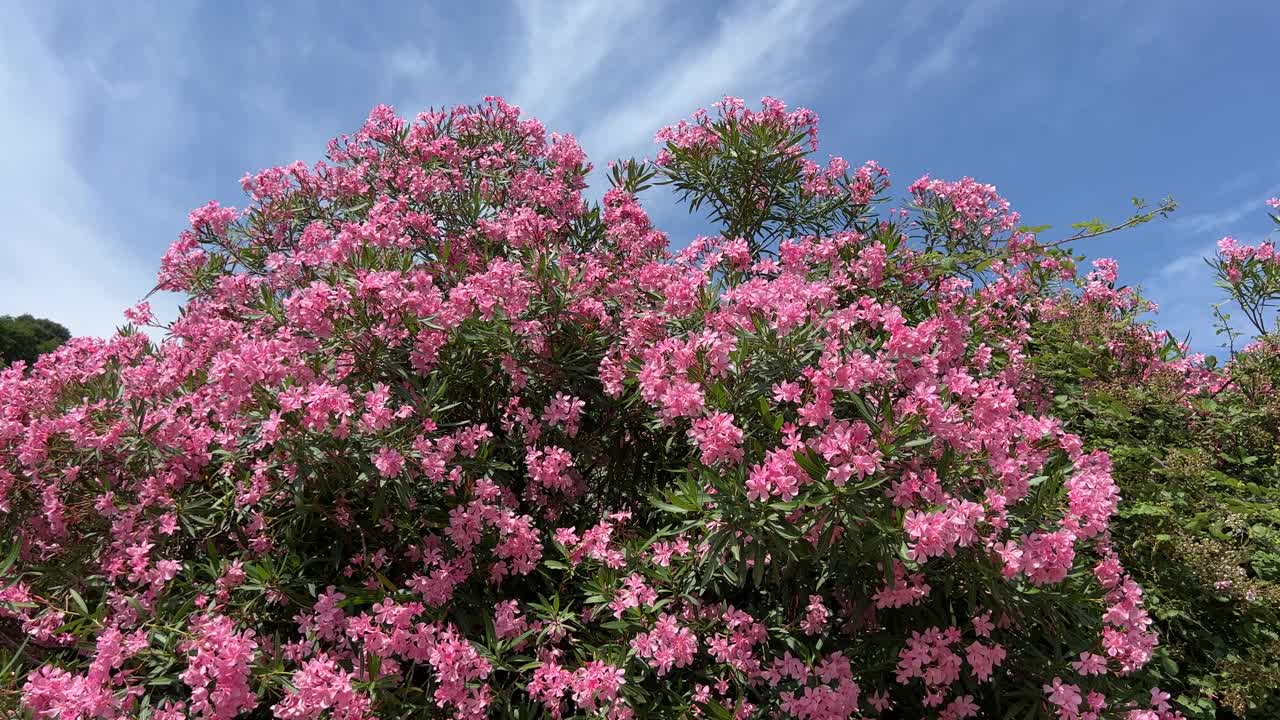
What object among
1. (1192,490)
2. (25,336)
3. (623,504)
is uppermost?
(25,336)

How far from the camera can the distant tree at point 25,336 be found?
26.6 m

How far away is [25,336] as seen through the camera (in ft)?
93.7

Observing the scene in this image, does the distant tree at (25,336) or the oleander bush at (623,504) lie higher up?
the distant tree at (25,336)

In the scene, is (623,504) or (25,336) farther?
(25,336)

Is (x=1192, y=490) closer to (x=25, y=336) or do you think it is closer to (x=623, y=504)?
(x=623, y=504)

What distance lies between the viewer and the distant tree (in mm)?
26578

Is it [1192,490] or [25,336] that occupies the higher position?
[25,336]

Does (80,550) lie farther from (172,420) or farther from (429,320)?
(429,320)

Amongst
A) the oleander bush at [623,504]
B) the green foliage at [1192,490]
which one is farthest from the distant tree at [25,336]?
the green foliage at [1192,490]

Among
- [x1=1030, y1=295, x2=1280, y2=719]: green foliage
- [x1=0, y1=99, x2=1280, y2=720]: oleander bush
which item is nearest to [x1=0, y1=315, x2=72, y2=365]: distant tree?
Answer: [x1=0, y1=99, x2=1280, y2=720]: oleander bush

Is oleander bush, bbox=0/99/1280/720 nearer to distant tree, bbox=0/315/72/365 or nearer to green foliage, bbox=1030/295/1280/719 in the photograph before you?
green foliage, bbox=1030/295/1280/719

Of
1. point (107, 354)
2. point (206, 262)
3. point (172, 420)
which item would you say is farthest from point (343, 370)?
point (206, 262)

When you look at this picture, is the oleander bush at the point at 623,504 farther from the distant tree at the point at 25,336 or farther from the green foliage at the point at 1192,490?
the distant tree at the point at 25,336

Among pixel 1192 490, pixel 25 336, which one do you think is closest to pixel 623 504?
pixel 1192 490
